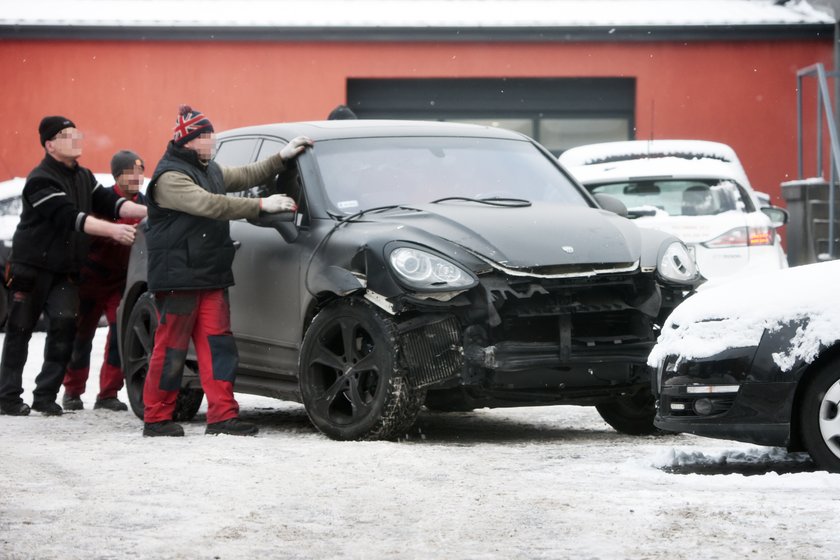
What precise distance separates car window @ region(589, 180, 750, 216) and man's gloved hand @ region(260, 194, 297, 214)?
185 inches

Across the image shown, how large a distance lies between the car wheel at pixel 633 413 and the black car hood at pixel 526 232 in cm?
93

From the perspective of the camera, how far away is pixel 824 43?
79.9 feet

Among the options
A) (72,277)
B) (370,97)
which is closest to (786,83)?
(370,97)

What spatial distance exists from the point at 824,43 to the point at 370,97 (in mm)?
6703

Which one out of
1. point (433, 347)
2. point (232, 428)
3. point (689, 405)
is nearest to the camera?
point (689, 405)

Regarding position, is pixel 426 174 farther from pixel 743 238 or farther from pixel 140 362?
pixel 743 238

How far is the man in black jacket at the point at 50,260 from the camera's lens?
1016 cm

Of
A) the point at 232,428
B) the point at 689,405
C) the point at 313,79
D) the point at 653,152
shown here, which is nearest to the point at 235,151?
the point at 232,428

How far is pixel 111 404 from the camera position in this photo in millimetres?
10859

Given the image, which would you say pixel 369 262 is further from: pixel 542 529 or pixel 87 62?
pixel 87 62

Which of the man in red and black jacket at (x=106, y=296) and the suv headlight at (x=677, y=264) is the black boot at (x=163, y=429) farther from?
the suv headlight at (x=677, y=264)

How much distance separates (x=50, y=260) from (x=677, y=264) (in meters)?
3.92

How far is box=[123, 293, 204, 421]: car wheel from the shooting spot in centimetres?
978

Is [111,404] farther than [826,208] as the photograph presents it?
No
